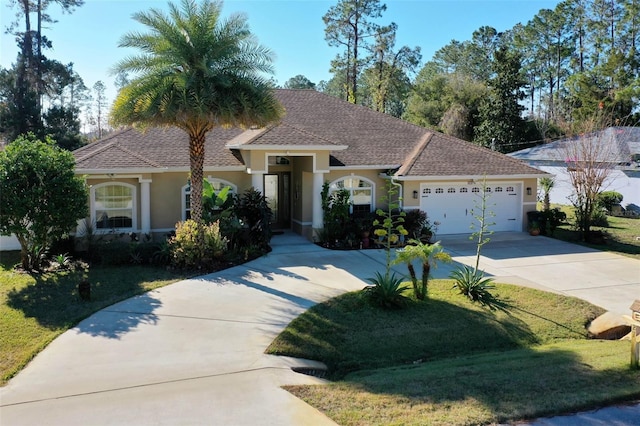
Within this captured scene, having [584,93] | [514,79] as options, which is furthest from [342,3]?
[584,93]

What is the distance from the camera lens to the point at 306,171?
19.8 metres

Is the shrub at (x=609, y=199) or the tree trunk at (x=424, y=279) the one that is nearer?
the tree trunk at (x=424, y=279)

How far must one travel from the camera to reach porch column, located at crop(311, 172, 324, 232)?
63.1 feet

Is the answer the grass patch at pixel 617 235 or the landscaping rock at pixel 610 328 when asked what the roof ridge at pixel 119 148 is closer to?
the landscaping rock at pixel 610 328

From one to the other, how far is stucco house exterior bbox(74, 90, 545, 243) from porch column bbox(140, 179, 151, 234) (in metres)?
0.03

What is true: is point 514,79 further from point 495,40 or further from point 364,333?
point 364,333

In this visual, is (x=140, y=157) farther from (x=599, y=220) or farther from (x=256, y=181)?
(x=599, y=220)

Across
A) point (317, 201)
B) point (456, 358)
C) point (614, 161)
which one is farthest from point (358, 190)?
point (614, 161)

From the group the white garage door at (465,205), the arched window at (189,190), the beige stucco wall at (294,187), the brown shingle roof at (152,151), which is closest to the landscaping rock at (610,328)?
the beige stucco wall at (294,187)

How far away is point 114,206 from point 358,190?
935 centimetres

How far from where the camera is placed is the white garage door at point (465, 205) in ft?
68.8

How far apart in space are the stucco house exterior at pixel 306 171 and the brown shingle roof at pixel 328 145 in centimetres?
5

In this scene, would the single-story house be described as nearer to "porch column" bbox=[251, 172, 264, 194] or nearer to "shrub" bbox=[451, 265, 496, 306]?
"shrub" bbox=[451, 265, 496, 306]

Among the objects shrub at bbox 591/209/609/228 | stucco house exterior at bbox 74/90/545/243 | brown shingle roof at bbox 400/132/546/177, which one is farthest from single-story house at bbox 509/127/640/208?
stucco house exterior at bbox 74/90/545/243
